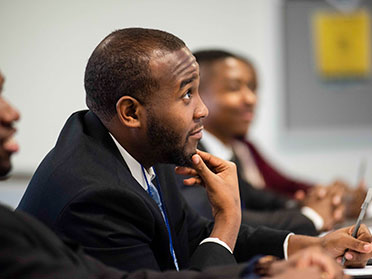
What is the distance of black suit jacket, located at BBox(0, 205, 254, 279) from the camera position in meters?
0.87

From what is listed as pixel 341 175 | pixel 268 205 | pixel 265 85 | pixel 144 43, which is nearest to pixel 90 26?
pixel 144 43

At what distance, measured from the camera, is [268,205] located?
286 centimetres

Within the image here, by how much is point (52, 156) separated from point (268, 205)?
1784 mm

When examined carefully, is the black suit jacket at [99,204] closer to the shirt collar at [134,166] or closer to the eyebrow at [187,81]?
the shirt collar at [134,166]

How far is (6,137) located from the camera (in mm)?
1029

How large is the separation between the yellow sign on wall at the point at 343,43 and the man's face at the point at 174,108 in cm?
259

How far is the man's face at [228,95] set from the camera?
101 inches

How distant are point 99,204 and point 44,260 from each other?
10.1 inches

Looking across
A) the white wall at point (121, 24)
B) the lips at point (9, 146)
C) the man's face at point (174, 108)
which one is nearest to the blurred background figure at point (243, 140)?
the white wall at point (121, 24)

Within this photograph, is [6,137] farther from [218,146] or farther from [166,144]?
[218,146]

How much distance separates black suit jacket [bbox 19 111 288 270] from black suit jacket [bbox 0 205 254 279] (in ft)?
0.29

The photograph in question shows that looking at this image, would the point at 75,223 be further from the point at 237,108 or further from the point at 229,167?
the point at 237,108

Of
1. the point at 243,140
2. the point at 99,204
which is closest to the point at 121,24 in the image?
the point at 99,204

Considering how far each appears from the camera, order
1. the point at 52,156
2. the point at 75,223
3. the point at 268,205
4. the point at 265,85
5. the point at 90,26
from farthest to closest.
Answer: the point at 265,85 → the point at 268,205 → the point at 90,26 → the point at 52,156 → the point at 75,223
